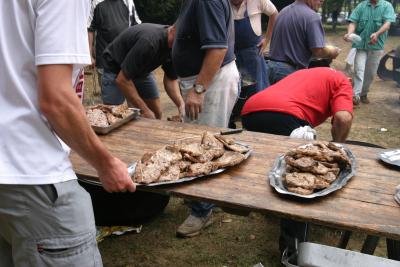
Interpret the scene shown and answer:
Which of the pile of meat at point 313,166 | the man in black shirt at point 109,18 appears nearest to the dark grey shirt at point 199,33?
the pile of meat at point 313,166

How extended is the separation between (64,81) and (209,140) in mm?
1110

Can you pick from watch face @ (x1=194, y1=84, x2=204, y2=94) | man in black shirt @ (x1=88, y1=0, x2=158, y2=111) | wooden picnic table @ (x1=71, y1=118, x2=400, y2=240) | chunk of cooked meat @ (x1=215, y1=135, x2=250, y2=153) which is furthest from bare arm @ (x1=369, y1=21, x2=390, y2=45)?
chunk of cooked meat @ (x1=215, y1=135, x2=250, y2=153)

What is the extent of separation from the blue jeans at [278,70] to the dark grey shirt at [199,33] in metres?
1.42

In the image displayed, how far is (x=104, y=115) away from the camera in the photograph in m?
2.71

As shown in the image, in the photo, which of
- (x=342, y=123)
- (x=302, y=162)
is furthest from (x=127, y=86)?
(x=302, y=162)

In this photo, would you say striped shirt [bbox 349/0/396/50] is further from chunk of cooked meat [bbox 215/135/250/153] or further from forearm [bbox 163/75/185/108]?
chunk of cooked meat [bbox 215/135/250/153]

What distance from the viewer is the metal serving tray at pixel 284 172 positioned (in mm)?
1807

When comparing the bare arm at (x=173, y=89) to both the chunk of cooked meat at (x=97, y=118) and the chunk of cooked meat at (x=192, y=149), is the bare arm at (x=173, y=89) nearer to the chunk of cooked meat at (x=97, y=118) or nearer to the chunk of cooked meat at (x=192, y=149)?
the chunk of cooked meat at (x=97, y=118)

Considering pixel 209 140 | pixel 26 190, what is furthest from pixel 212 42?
pixel 26 190

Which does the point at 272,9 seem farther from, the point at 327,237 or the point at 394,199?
the point at 394,199

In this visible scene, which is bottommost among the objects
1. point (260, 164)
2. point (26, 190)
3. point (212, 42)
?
point (260, 164)

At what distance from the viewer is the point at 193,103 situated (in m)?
2.99

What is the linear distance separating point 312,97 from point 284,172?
45.5 inches

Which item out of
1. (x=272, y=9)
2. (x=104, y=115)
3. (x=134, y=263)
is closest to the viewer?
(x=104, y=115)
